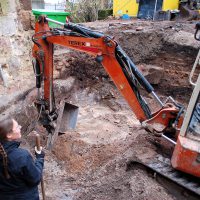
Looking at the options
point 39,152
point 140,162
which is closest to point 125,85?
point 140,162

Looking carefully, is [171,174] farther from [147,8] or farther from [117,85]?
[147,8]

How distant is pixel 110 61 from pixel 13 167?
92.2 inches

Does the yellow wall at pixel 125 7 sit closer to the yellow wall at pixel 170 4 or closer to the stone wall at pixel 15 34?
the yellow wall at pixel 170 4

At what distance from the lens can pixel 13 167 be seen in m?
2.26

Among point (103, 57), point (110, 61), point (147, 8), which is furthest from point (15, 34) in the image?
point (147, 8)

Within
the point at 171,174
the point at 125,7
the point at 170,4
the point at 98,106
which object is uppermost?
the point at 170,4

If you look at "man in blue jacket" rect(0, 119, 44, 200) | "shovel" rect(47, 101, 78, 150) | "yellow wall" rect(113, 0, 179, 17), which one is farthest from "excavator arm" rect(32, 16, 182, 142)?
"yellow wall" rect(113, 0, 179, 17)

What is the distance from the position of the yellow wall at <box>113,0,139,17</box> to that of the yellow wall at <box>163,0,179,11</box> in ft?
5.95

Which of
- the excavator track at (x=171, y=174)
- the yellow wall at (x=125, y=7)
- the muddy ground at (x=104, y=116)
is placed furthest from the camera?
the yellow wall at (x=125, y=7)

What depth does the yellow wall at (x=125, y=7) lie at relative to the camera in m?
14.8

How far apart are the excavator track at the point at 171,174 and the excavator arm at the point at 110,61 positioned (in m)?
0.55

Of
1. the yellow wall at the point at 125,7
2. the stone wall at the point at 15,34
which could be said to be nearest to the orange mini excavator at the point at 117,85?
the stone wall at the point at 15,34

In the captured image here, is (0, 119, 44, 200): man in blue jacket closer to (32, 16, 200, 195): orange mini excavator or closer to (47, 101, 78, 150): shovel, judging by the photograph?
(32, 16, 200, 195): orange mini excavator

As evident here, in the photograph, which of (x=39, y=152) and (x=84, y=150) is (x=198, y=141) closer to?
(x=39, y=152)
